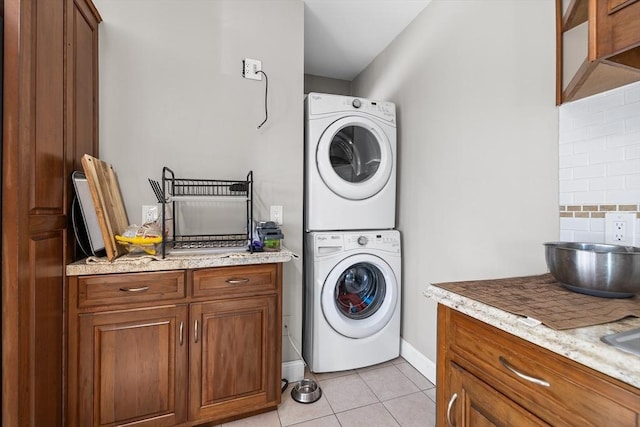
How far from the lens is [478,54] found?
1696 millimetres

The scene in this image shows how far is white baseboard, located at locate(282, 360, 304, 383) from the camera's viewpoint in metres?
1.97

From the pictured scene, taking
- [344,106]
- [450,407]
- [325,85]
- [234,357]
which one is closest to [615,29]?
[450,407]

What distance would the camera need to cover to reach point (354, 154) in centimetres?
231

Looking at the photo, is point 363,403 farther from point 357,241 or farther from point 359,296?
point 357,241

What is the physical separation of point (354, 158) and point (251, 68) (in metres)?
0.95

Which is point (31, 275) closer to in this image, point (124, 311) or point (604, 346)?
point (124, 311)

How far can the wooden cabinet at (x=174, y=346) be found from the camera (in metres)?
1.31

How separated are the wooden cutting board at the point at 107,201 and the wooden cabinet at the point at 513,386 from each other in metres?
1.44

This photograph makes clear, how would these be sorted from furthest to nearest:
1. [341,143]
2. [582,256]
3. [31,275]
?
[341,143] → [31,275] → [582,256]

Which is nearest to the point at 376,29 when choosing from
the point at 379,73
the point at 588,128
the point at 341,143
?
the point at 379,73

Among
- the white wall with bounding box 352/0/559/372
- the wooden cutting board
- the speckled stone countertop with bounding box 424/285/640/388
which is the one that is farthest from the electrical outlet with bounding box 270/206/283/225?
the speckled stone countertop with bounding box 424/285/640/388

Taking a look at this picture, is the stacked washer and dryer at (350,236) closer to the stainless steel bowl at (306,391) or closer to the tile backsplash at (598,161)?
the stainless steel bowl at (306,391)

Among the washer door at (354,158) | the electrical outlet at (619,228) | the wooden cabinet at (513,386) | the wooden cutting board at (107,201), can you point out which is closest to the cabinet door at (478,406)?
the wooden cabinet at (513,386)

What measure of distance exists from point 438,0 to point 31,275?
2608mm
